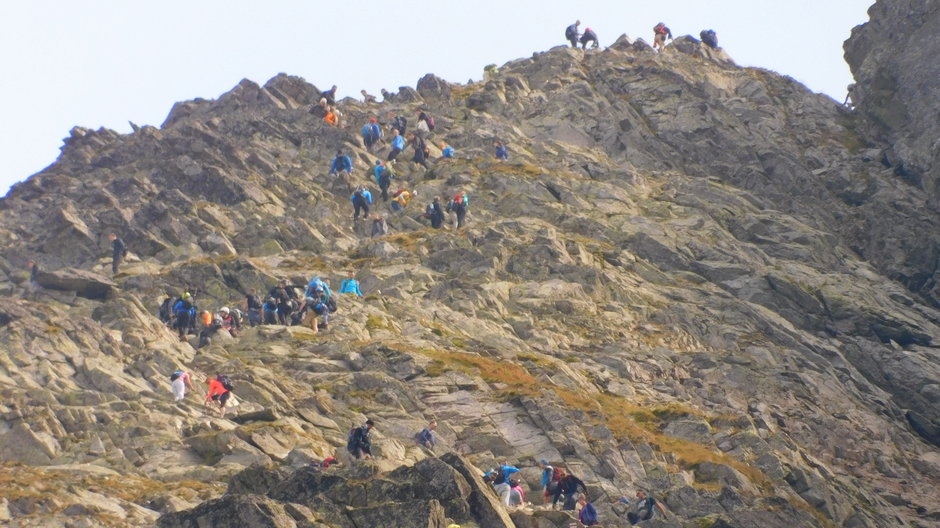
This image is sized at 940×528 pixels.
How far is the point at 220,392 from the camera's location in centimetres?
4591

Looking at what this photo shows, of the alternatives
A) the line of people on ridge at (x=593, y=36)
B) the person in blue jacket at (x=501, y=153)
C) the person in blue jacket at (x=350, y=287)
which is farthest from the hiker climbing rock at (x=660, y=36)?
the person in blue jacket at (x=350, y=287)

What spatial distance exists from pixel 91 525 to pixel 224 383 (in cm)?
A: 1246

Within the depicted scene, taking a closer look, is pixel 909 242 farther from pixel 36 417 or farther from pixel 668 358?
pixel 36 417

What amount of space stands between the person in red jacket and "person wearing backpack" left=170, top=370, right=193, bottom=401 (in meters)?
0.92

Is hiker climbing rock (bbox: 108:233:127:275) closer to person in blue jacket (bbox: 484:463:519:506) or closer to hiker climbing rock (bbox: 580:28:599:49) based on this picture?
person in blue jacket (bbox: 484:463:519:506)

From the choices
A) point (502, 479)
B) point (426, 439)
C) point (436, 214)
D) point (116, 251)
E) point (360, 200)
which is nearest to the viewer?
point (502, 479)

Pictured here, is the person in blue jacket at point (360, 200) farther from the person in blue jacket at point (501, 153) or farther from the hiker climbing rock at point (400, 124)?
the person in blue jacket at point (501, 153)

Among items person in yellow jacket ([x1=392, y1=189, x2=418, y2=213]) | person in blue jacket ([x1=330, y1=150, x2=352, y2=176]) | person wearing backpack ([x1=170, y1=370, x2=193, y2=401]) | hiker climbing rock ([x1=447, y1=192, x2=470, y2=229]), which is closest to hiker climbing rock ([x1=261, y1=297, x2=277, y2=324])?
person wearing backpack ([x1=170, y1=370, x2=193, y2=401])

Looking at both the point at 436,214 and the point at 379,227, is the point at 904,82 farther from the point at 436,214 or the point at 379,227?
the point at 379,227

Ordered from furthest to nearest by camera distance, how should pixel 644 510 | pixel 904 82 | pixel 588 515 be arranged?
pixel 904 82 → pixel 644 510 → pixel 588 515

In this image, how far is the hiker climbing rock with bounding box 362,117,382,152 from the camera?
8212 centimetres

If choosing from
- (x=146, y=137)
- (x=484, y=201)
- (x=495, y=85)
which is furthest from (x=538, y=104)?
(x=146, y=137)

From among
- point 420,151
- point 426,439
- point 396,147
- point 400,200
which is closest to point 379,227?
point 400,200

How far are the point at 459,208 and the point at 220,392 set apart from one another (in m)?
27.5
